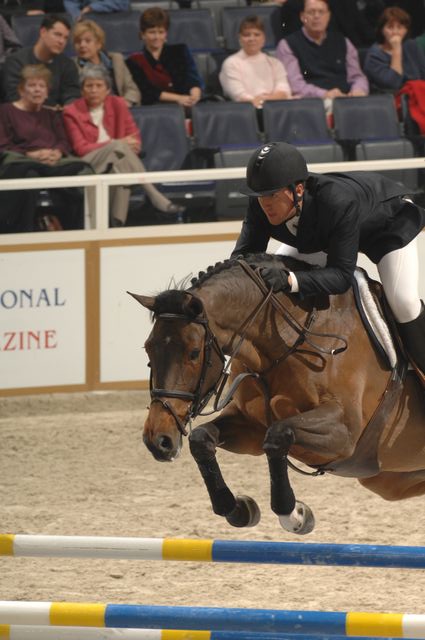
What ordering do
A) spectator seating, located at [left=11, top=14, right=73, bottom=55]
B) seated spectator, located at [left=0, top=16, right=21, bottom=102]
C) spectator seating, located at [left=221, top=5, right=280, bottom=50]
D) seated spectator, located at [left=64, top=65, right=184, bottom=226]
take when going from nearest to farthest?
seated spectator, located at [left=64, top=65, right=184, bottom=226] → seated spectator, located at [left=0, top=16, right=21, bottom=102] → spectator seating, located at [left=11, top=14, right=73, bottom=55] → spectator seating, located at [left=221, top=5, right=280, bottom=50]

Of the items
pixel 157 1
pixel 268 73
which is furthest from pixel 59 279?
pixel 157 1

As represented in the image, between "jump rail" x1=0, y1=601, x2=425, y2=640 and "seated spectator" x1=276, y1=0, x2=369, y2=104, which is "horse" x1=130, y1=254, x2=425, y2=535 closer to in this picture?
"jump rail" x1=0, y1=601, x2=425, y2=640

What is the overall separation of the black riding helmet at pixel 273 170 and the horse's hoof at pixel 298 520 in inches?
44.6

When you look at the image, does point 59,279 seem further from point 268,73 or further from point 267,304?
point 267,304

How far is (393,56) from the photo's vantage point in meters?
10.4

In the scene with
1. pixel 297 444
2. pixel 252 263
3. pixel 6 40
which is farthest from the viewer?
pixel 6 40

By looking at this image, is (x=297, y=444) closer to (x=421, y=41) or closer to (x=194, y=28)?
(x=194, y=28)

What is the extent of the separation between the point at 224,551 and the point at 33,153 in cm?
481

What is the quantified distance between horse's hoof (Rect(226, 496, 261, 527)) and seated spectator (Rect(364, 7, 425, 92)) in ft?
22.2

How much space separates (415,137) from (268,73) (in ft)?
→ 4.72

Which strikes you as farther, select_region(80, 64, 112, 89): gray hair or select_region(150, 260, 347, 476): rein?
select_region(80, 64, 112, 89): gray hair

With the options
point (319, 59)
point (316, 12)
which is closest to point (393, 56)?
point (319, 59)

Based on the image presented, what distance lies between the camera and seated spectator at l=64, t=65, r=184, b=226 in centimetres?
848

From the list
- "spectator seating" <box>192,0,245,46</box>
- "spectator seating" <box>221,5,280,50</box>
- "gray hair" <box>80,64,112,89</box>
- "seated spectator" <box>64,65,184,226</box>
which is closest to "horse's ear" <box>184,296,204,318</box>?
"seated spectator" <box>64,65,184,226</box>
